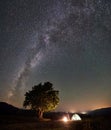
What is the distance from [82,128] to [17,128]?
730 cm

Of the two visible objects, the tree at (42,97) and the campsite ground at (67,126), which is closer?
the campsite ground at (67,126)

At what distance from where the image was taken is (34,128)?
27.2 metres

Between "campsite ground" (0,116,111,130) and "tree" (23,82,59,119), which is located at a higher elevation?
"tree" (23,82,59,119)

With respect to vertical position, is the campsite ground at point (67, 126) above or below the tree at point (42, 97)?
below

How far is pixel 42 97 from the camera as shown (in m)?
61.1

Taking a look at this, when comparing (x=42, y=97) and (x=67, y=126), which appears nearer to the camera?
(x=67, y=126)

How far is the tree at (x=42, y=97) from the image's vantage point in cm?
6109

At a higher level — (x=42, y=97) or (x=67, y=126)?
(x=42, y=97)

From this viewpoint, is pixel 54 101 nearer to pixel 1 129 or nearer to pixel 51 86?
pixel 51 86

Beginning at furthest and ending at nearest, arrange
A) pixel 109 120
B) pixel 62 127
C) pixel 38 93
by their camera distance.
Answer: pixel 38 93
pixel 109 120
pixel 62 127

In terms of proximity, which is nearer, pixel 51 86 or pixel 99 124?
pixel 99 124

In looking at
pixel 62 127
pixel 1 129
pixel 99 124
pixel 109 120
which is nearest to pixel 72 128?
pixel 62 127

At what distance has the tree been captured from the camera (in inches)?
2405

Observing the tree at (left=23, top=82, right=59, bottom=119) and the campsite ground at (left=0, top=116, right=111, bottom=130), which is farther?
the tree at (left=23, top=82, right=59, bottom=119)
